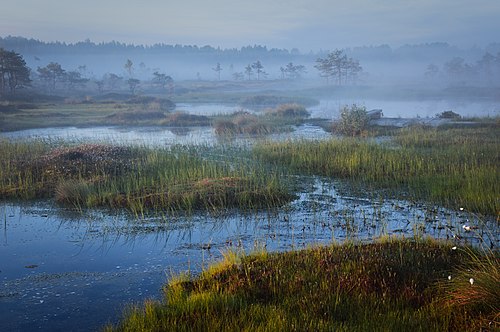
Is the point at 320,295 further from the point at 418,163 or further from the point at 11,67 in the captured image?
the point at 11,67

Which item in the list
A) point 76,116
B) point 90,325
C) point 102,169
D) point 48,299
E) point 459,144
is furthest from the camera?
point 76,116

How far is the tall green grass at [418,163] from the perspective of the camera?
50.4 ft

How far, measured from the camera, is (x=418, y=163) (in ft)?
62.8

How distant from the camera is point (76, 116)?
168ft

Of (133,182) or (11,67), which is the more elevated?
(11,67)

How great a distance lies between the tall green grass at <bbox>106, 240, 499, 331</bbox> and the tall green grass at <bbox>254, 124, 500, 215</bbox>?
577 cm

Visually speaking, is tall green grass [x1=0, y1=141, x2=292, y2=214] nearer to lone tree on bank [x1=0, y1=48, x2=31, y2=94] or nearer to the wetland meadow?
the wetland meadow

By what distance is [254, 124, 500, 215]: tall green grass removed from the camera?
1535 cm

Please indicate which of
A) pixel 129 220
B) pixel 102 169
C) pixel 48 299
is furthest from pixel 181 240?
pixel 102 169

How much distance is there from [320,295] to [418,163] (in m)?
12.9

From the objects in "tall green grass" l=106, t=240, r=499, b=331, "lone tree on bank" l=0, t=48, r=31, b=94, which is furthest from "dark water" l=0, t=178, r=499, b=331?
"lone tree on bank" l=0, t=48, r=31, b=94

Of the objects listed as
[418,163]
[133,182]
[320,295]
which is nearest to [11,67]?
[133,182]

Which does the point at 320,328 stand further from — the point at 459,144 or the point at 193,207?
the point at 459,144

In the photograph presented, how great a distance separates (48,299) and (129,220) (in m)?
5.45
